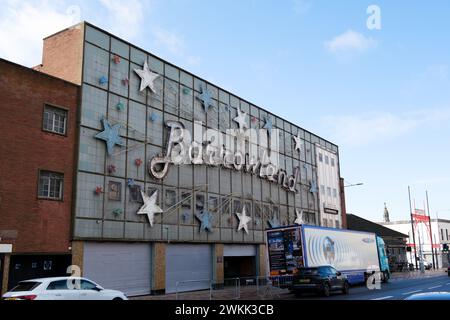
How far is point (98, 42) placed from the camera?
26016mm

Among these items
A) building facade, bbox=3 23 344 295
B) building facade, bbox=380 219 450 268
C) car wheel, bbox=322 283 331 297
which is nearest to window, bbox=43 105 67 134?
building facade, bbox=3 23 344 295

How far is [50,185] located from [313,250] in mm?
14865

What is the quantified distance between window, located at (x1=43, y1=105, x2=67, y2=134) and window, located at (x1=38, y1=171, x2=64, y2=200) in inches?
87.4

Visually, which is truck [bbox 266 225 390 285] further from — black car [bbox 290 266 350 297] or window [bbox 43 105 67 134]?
window [bbox 43 105 67 134]

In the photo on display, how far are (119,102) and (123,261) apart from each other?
9077 mm

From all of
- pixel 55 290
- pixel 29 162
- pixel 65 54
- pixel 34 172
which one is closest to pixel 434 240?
pixel 65 54

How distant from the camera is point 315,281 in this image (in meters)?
23.6

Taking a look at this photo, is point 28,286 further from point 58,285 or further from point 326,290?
point 326,290

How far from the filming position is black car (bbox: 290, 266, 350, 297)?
23511mm

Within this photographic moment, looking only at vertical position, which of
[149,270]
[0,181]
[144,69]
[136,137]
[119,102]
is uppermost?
[144,69]

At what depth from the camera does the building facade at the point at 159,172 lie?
24.6 m

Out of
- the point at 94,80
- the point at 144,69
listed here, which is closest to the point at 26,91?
the point at 94,80

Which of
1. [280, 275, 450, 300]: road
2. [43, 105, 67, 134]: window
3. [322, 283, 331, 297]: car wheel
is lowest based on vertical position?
[280, 275, 450, 300]: road
